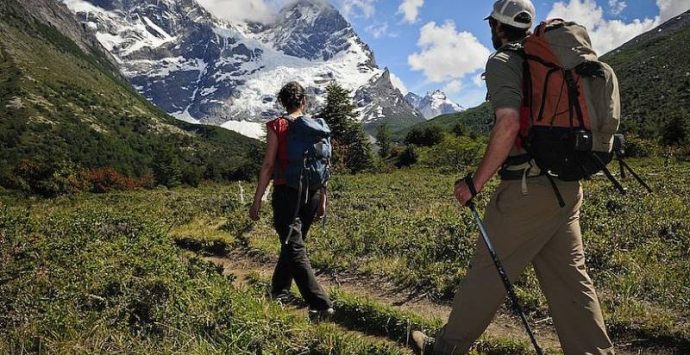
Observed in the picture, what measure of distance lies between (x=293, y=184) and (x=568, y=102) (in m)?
3.17

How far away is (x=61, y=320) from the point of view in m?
4.61

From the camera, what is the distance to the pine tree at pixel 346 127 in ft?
176

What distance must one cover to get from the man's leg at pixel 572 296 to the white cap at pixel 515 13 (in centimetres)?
143

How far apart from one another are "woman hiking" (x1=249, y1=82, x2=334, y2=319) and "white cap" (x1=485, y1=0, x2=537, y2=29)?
102 inches

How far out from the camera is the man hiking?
3.52 m

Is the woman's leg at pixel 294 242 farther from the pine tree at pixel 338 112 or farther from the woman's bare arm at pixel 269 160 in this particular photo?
the pine tree at pixel 338 112

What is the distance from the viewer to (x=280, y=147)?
5758 mm

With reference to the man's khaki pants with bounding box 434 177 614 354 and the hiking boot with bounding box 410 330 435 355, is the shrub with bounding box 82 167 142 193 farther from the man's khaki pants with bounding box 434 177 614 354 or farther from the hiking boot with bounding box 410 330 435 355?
the man's khaki pants with bounding box 434 177 614 354

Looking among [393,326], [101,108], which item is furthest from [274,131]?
[101,108]

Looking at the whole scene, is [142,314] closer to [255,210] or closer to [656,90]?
[255,210]

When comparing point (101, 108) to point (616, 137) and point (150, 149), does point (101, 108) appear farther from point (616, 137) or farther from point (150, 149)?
point (616, 137)

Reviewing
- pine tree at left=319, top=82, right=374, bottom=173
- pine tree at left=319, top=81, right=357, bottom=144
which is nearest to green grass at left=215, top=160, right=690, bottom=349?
pine tree at left=319, top=82, right=374, bottom=173

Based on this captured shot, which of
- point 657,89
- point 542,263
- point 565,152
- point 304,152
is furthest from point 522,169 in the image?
point 657,89

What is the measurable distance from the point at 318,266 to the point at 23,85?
613ft
